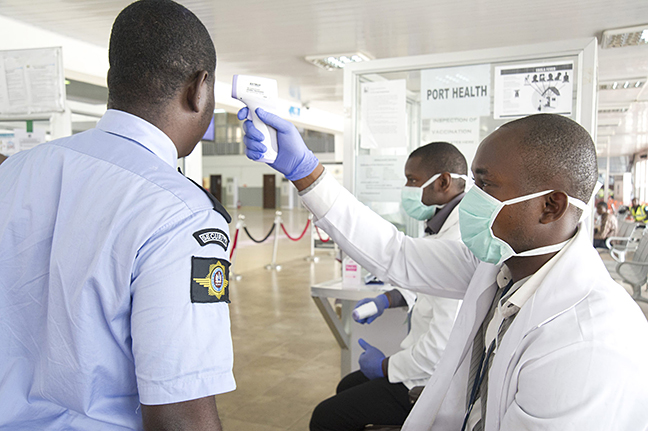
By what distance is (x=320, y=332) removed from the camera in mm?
5301

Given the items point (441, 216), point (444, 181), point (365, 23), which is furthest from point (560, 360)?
point (365, 23)

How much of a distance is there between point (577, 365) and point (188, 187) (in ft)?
2.59

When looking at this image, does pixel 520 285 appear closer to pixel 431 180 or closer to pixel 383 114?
pixel 431 180

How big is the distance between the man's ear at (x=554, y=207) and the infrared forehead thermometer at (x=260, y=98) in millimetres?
746

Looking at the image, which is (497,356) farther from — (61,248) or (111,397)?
(61,248)

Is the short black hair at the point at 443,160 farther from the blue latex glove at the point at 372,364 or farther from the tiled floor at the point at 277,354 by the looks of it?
the tiled floor at the point at 277,354

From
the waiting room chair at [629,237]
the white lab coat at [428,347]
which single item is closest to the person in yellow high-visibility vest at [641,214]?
the waiting room chair at [629,237]

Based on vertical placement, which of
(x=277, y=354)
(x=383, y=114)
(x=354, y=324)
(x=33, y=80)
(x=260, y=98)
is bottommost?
(x=277, y=354)

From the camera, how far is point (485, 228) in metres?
1.36

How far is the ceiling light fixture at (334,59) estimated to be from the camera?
7047 mm

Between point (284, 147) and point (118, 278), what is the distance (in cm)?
80

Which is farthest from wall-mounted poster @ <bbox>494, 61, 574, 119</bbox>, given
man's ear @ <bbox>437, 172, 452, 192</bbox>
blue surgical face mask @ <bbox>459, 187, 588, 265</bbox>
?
blue surgical face mask @ <bbox>459, 187, 588, 265</bbox>

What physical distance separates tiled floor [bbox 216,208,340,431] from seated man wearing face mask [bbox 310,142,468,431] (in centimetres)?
125

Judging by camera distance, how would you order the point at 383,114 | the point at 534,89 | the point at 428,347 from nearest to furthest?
1. the point at 428,347
2. the point at 534,89
3. the point at 383,114
